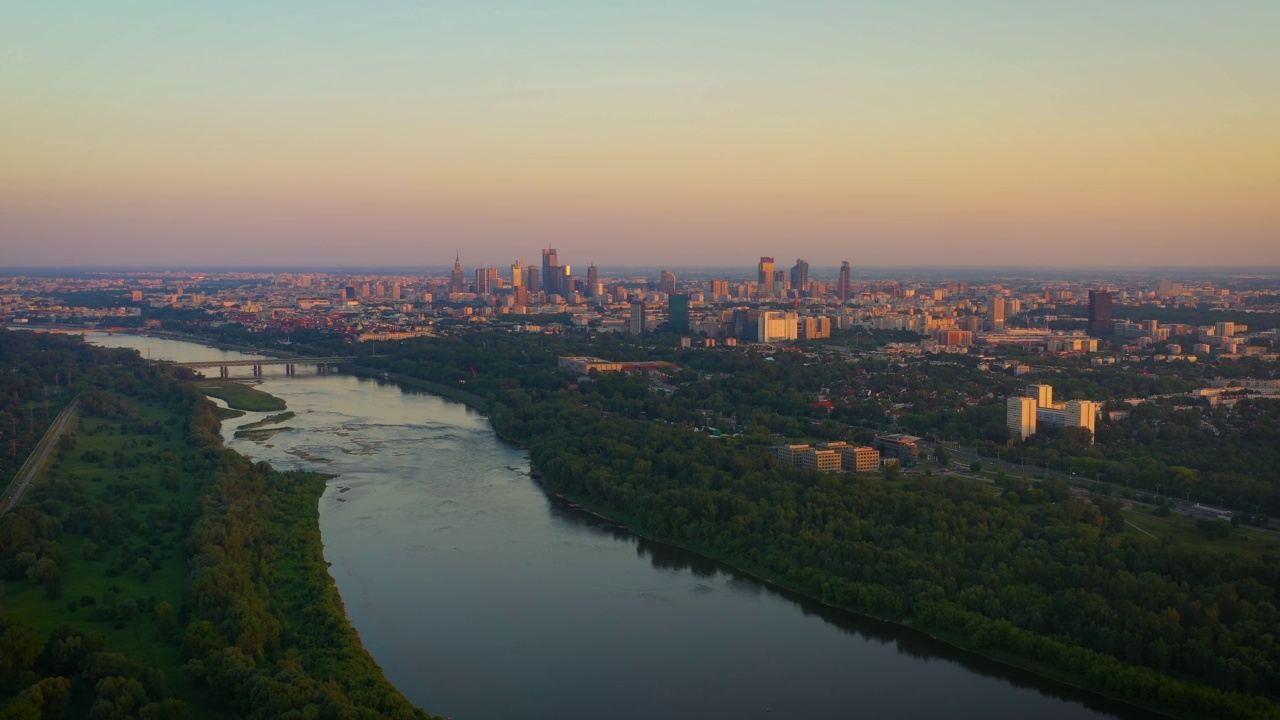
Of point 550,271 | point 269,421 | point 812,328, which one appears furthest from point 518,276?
point 269,421

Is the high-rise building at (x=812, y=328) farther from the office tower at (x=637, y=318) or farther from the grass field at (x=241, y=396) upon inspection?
the grass field at (x=241, y=396)

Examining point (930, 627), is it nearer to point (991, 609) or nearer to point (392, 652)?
point (991, 609)

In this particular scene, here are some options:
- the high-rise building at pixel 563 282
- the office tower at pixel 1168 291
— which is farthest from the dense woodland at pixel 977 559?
the high-rise building at pixel 563 282

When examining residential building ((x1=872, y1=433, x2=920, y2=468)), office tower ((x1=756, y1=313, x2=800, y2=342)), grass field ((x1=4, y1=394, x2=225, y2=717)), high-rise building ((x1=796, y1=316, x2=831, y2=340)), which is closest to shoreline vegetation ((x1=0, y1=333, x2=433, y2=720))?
grass field ((x1=4, y1=394, x2=225, y2=717))

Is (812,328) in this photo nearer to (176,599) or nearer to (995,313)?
(995,313)

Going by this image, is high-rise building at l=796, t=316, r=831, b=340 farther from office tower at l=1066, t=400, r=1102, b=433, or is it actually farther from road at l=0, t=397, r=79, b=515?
road at l=0, t=397, r=79, b=515
